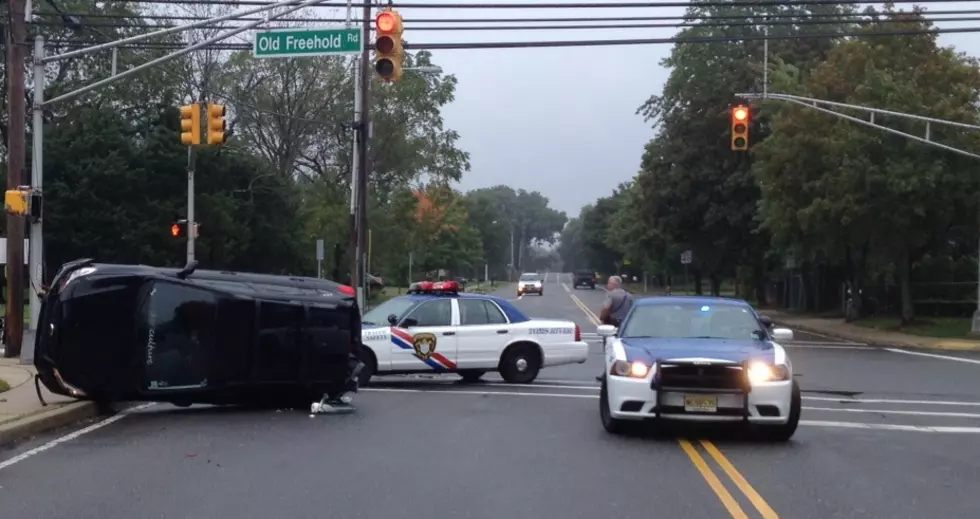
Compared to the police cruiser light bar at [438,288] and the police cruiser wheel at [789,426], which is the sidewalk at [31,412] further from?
the police cruiser wheel at [789,426]

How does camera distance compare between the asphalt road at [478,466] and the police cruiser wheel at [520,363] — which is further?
the police cruiser wheel at [520,363]

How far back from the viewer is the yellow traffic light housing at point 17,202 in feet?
69.9

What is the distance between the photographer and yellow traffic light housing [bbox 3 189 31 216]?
2131cm

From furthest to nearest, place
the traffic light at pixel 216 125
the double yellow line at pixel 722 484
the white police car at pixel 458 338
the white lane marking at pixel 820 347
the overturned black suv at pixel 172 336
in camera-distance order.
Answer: the white lane marking at pixel 820 347 → the traffic light at pixel 216 125 → the white police car at pixel 458 338 → the overturned black suv at pixel 172 336 → the double yellow line at pixel 722 484

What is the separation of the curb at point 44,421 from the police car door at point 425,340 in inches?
211

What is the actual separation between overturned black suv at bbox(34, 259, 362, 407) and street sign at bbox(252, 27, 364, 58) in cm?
550

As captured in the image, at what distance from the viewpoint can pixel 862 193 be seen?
39031 millimetres

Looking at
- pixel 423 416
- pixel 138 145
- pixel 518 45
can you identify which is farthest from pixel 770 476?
pixel 138 145

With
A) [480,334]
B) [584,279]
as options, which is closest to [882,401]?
[480,334]

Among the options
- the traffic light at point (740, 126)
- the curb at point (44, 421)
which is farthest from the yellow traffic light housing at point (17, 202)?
the traffic light at point (740, 126)

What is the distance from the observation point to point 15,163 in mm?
22625

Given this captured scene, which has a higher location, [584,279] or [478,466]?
[478,466]

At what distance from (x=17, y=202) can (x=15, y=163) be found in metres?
1.57

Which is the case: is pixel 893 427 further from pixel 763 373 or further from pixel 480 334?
pixel 480 334
